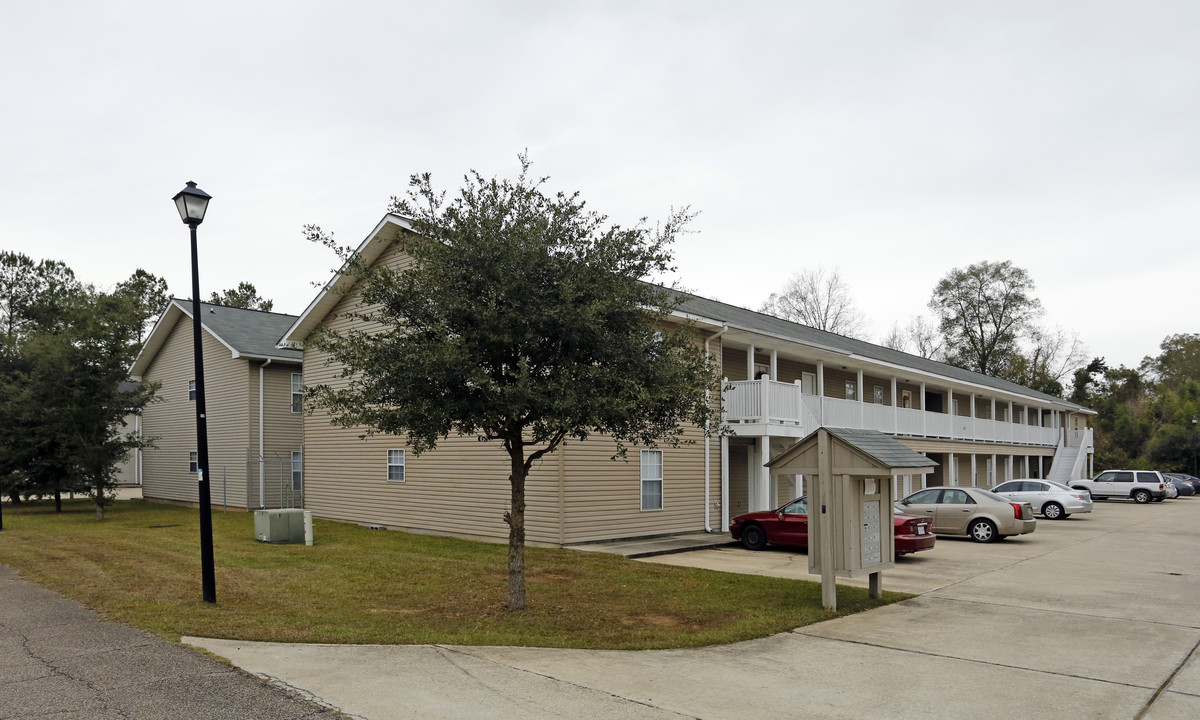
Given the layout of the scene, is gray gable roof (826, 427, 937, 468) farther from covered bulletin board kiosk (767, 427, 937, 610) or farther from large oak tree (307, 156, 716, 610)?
large oak tree (307, 156, 716, 610)

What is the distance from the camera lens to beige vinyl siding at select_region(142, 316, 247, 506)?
2809 centimetres

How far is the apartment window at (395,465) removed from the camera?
21344 mm

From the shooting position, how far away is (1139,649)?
8703 millimetres

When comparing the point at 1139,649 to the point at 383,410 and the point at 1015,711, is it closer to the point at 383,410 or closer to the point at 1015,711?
the point at 1015,711

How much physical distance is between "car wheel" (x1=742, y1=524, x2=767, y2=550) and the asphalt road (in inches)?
482

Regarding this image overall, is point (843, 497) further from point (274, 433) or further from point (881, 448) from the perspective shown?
point (274, 433)

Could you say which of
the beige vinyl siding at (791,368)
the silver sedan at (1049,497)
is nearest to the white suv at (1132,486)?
the silver sedan at (1049,497)

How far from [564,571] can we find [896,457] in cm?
567

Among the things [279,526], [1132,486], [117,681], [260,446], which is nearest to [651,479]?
[279,526]

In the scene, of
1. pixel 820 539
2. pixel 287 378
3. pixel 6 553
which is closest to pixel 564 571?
pixel 820 539

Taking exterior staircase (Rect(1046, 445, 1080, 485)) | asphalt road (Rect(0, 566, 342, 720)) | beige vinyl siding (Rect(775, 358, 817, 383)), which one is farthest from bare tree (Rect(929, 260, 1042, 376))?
asphalt road (Rect(0, 566, 342, 720))

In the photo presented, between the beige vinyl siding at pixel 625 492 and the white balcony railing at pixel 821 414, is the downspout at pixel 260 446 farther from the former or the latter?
the white balcony railing at pixel 821 414

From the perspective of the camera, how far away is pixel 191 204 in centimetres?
1045

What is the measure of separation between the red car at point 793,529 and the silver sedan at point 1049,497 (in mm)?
12490
